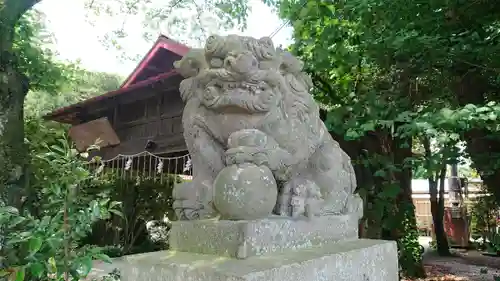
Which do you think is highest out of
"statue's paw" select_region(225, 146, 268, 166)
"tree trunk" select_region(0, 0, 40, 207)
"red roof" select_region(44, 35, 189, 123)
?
"red roof" select_region(44, 35, 189, 123)

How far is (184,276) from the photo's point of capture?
1.35m

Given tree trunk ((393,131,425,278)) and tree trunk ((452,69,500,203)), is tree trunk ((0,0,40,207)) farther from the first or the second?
tree trunk ((393,131,425,278))

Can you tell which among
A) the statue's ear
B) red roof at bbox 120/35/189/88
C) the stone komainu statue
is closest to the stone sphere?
the stone komainu statue

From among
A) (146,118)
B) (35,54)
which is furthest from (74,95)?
(35,54)

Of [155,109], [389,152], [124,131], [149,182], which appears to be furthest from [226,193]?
[149,182]

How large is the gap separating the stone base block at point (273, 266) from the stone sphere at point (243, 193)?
164 millimetres

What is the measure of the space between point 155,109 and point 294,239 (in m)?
5.50

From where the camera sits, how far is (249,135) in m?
1.55

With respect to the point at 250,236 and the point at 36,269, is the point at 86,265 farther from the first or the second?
the point at 250,236

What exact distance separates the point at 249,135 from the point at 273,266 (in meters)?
0.52

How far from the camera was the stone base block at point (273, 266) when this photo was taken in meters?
1.25

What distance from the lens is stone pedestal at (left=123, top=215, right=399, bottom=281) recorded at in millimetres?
1298

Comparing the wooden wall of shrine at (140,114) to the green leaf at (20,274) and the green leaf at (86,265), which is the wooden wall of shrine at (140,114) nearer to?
the green leaf at (86,265)

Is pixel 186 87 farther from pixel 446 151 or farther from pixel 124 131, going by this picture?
pixel 124 131
